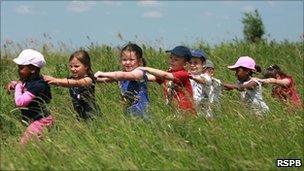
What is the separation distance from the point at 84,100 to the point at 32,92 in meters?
0.52

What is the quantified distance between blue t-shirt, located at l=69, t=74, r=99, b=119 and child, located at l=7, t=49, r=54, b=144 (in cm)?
29

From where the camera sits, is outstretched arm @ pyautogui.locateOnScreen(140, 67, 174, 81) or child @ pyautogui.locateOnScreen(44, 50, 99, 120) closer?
outstretched arm @ pyautogui.locateOnScreen(140, 67, 174, 81)

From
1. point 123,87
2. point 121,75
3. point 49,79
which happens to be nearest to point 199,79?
point 123,87

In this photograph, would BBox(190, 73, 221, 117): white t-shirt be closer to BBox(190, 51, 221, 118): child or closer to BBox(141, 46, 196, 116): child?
BBox(190, 51, 221, 118): child

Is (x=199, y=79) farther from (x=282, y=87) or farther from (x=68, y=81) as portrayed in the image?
(x=282, y=87)

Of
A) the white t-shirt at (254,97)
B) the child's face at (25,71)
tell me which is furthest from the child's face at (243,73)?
the child's face at (25,71)

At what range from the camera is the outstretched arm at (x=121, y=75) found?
14.5 feet

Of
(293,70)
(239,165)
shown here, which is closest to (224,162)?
(239,165)

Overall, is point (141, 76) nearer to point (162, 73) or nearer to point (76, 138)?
point (162, 73)

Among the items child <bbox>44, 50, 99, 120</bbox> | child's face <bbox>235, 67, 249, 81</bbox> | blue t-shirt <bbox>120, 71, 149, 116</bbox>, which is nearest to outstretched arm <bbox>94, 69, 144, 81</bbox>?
blue t-shirt <bbox>120, 71, 149, 116</bbox>

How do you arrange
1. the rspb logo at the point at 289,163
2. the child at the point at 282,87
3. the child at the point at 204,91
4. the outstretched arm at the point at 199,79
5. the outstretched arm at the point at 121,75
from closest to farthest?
the rspb logo at the point at 289,163 < the outstretched arm at the point at 121,75 < the child at the point at 204,91 < the outstretched arm at the point at 199,79 < the child at the point at 282,87

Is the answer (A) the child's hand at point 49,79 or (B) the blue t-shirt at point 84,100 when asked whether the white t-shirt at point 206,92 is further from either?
(A) the child's hand at point 49,79

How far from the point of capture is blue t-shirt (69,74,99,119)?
4902 millimetres

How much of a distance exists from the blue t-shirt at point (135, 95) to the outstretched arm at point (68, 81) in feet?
1.18
